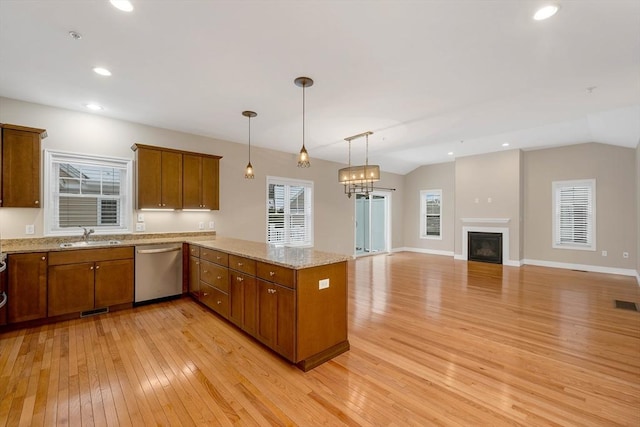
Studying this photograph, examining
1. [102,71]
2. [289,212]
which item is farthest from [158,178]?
[289,212]

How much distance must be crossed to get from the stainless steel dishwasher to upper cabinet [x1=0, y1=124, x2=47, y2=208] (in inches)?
55.5

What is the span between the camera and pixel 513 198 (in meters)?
7.32

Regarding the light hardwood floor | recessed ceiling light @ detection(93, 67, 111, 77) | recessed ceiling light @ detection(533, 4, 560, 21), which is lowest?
the light hardwood floor

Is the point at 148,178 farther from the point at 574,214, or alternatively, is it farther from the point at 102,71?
the point at 574,214

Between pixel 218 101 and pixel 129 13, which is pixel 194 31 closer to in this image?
pixel 129 13

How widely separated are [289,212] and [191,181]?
8.25 feet

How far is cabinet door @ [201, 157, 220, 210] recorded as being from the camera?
16.1ft

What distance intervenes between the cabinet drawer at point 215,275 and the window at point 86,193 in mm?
1574

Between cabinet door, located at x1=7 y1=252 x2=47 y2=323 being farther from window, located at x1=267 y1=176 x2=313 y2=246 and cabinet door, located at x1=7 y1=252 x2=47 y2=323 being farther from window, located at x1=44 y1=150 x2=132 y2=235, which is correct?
window, located at x1=267 y1=176 x2=313 y2=246

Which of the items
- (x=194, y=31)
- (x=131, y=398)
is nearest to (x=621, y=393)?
(x=131, y=398)

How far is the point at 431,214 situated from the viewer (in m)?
9.55

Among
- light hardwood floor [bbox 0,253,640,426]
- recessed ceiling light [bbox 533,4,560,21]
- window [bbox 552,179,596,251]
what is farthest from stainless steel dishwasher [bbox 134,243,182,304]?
window [bbox 552,179,596,251]

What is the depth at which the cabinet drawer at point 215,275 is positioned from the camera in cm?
340

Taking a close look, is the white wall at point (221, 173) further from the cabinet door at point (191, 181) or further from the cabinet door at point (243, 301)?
the cabinet door at point (243, 301)
